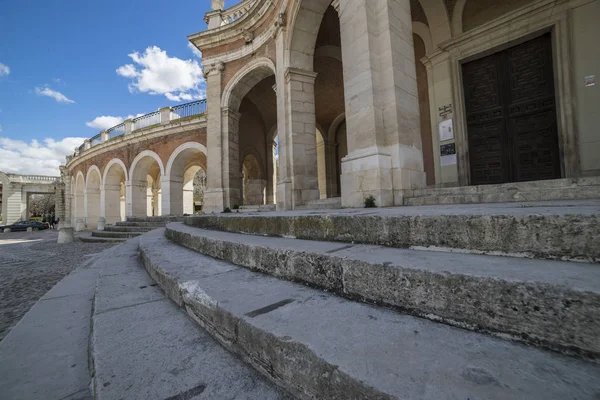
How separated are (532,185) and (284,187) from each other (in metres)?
4.87

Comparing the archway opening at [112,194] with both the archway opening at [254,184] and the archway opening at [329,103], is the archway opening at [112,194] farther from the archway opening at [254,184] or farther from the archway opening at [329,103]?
the archway opening at [329,103]

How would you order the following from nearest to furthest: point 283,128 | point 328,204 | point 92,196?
point 328,204 < point 283,128 < point 92,196

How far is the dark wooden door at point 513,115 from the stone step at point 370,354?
21.3 ft

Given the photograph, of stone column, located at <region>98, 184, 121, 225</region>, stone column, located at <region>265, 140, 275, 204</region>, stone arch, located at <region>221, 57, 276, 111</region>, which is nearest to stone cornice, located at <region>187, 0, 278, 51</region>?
stone arch, located at <region>221, 57, 276, 111</region>

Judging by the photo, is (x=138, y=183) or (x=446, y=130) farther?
(x=138, y=183)

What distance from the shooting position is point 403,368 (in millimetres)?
669

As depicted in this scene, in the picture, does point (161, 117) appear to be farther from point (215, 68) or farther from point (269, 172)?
point (269, 172)

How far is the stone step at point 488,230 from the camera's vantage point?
1.00 m

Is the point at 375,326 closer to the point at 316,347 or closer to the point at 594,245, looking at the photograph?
the point at 316,347

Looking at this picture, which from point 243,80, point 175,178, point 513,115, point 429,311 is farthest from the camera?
point 175,178

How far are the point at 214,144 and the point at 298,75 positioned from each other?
16.4 ft

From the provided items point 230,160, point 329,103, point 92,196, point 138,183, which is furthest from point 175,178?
point 92,196

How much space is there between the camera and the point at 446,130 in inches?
243

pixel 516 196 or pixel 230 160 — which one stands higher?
pixel 230 160
